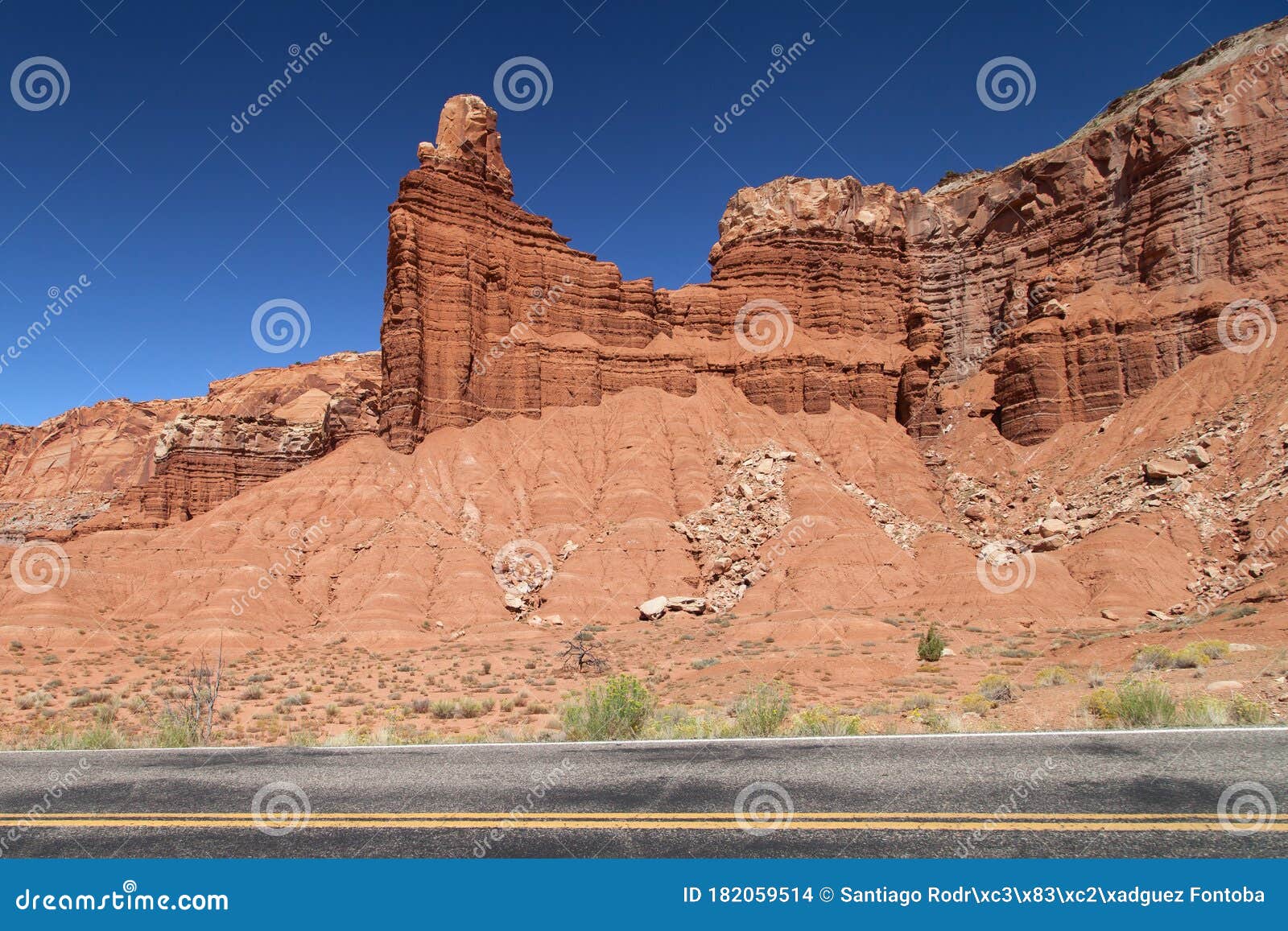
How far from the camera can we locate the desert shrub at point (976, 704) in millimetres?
16094

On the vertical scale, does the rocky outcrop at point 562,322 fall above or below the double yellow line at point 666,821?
above

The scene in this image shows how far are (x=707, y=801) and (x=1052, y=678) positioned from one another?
53.7 feet

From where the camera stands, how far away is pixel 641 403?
194 feet

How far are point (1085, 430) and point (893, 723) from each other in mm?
46310

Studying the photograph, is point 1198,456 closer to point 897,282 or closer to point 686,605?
point 686,605

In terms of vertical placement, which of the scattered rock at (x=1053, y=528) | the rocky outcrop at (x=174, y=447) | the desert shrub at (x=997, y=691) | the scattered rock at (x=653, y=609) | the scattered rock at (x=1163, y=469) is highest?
the rocky outcrop at (x=174, y=447)

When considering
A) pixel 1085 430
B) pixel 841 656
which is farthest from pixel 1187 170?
pixel 841 656

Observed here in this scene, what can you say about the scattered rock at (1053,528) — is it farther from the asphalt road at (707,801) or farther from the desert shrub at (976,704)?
the asphalt road at (707,801)

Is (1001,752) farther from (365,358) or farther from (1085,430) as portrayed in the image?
(365,358)

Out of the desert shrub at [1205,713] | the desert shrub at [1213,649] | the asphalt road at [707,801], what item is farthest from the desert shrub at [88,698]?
the desert shrub at [1213,649]

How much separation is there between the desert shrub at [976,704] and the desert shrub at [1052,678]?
224 centimetres

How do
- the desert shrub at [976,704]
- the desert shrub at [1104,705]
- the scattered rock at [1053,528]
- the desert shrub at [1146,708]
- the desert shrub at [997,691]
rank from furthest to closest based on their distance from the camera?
the scattered rock at [1053,528], the desert shrub at [997,691], the desert shrub at [976,704], the desert shrub at [1104,705], the desert shrub at [1146,708]

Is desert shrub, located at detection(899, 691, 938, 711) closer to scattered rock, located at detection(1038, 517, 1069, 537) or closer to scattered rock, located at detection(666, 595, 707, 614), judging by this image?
scattered rock, located at detection(666, 595, 707, 614)

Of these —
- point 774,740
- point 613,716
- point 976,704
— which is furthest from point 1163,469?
point 774,740
